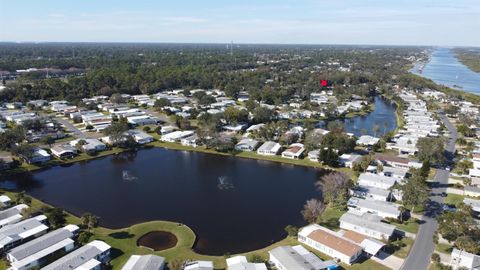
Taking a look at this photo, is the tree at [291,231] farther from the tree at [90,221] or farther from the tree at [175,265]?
the tree at [90,221]

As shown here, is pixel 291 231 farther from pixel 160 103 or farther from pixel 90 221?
pixel 160 103

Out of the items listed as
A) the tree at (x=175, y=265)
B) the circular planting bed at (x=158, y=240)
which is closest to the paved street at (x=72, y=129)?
the circular planting bed at (x=158, y=240)

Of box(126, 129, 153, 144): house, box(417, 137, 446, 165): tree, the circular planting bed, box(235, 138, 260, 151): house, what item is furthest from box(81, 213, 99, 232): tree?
box(417, 137, 446, 165): tree

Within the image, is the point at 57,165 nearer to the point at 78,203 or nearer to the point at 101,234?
the point at 78,203

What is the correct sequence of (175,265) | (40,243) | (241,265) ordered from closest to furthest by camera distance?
(175,265), (241,265), (40,243)

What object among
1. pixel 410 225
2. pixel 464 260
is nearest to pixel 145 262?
pixel 464 260

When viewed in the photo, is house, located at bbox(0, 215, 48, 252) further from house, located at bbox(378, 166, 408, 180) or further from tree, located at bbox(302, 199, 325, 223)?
house, located at bbox(378, 166, 408, 180)
